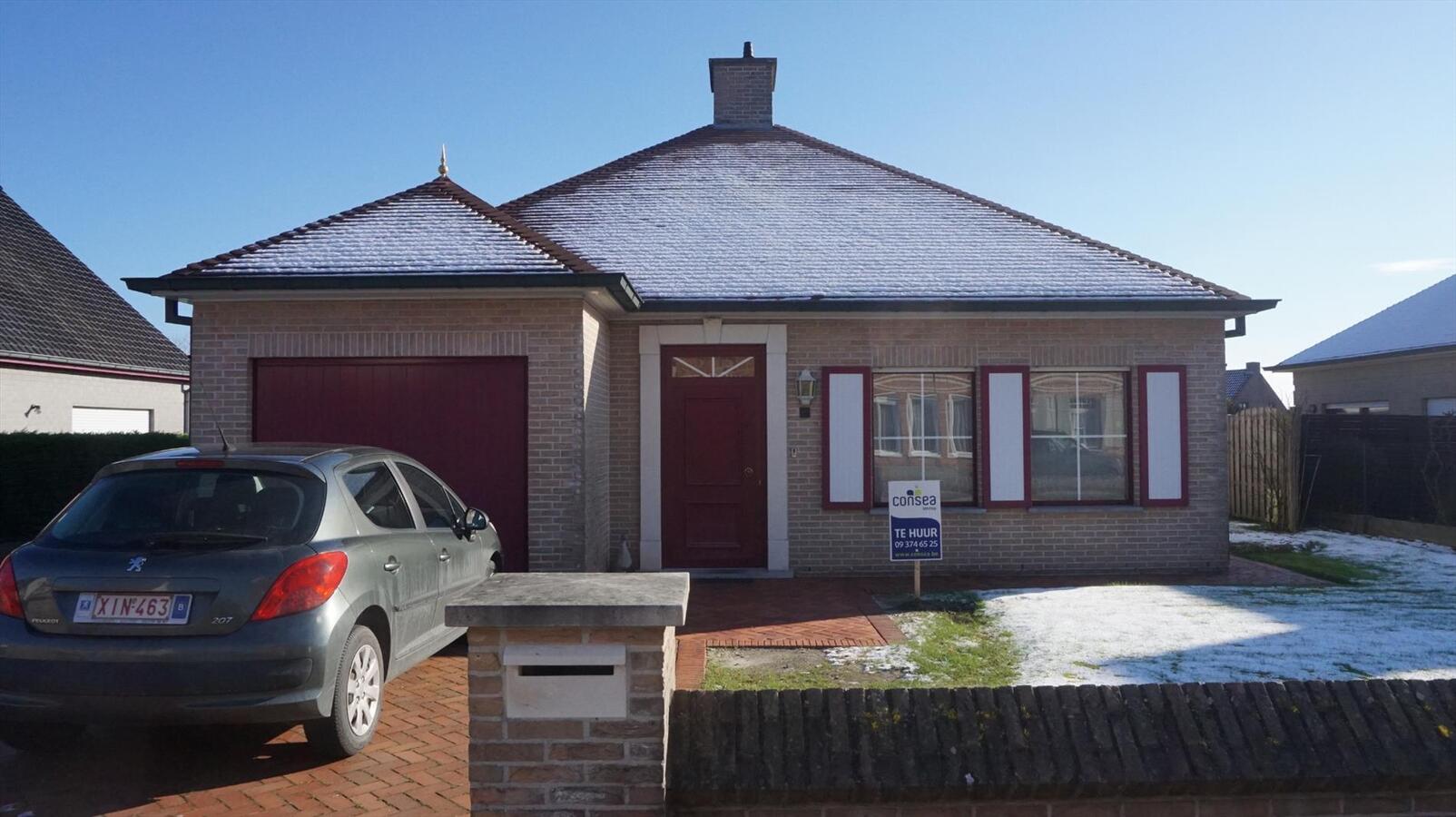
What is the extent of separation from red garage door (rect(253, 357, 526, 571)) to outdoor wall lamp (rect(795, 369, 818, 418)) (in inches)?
119

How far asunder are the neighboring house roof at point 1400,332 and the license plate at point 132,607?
20.1 metres

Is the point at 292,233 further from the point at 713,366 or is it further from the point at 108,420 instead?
the point at 108,420

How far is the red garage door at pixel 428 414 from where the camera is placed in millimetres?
8227

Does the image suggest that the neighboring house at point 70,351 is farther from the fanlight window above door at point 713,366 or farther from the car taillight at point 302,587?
the car taillight at point 302,587

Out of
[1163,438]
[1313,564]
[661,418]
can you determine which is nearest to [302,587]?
[661,418]

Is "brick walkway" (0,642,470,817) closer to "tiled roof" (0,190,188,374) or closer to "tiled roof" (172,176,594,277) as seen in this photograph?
"tiled roof" (172,176,594,277)

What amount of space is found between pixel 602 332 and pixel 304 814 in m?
6.19

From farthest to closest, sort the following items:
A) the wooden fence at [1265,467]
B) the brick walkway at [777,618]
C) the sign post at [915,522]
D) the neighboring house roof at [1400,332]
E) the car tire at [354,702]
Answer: the neighboring house roof at [1400,332]
the wooden fence at [1265,467]
the sign post at [915,522]
the brick walkway at [777,618]
the car tire at [354,702]

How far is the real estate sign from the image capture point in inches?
333

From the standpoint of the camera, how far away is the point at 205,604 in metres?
4.18

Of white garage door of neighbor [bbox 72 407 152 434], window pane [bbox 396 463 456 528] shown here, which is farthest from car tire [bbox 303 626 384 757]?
white garage door of neighbor [bbox 72 407 152 434]

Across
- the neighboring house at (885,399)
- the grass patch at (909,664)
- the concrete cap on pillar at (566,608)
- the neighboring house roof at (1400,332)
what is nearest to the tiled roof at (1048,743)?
the concrete cap on pillar at (566,608)

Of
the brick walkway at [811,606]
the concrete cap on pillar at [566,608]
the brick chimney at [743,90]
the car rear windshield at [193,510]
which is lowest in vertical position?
the brick walkway at [811,606]

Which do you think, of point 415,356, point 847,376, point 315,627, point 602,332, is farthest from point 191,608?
point 847,376
